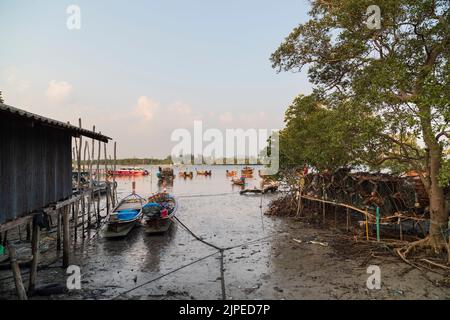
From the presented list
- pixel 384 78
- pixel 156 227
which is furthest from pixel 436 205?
pixel 156 227

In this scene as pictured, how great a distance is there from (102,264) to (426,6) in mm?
14204

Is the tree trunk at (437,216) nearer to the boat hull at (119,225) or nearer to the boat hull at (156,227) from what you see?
Answer: the boat hull at (156,227)

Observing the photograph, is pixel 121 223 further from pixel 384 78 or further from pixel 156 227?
pixel 384 78

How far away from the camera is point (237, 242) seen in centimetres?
1469

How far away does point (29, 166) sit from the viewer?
8.53 metres

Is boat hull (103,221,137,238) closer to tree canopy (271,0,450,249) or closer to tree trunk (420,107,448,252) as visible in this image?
tree canopy (271,0,450,249)

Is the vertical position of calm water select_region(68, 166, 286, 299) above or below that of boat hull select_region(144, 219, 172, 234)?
below

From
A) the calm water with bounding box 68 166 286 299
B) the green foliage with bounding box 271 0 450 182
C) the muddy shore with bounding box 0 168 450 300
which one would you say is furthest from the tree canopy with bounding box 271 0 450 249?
the calm water with bounding box 68 166 286 299

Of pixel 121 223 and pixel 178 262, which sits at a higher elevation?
pixel 121 223

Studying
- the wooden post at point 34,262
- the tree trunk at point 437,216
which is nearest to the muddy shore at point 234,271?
the wooden post at point 34,262

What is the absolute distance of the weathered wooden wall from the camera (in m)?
7.32
